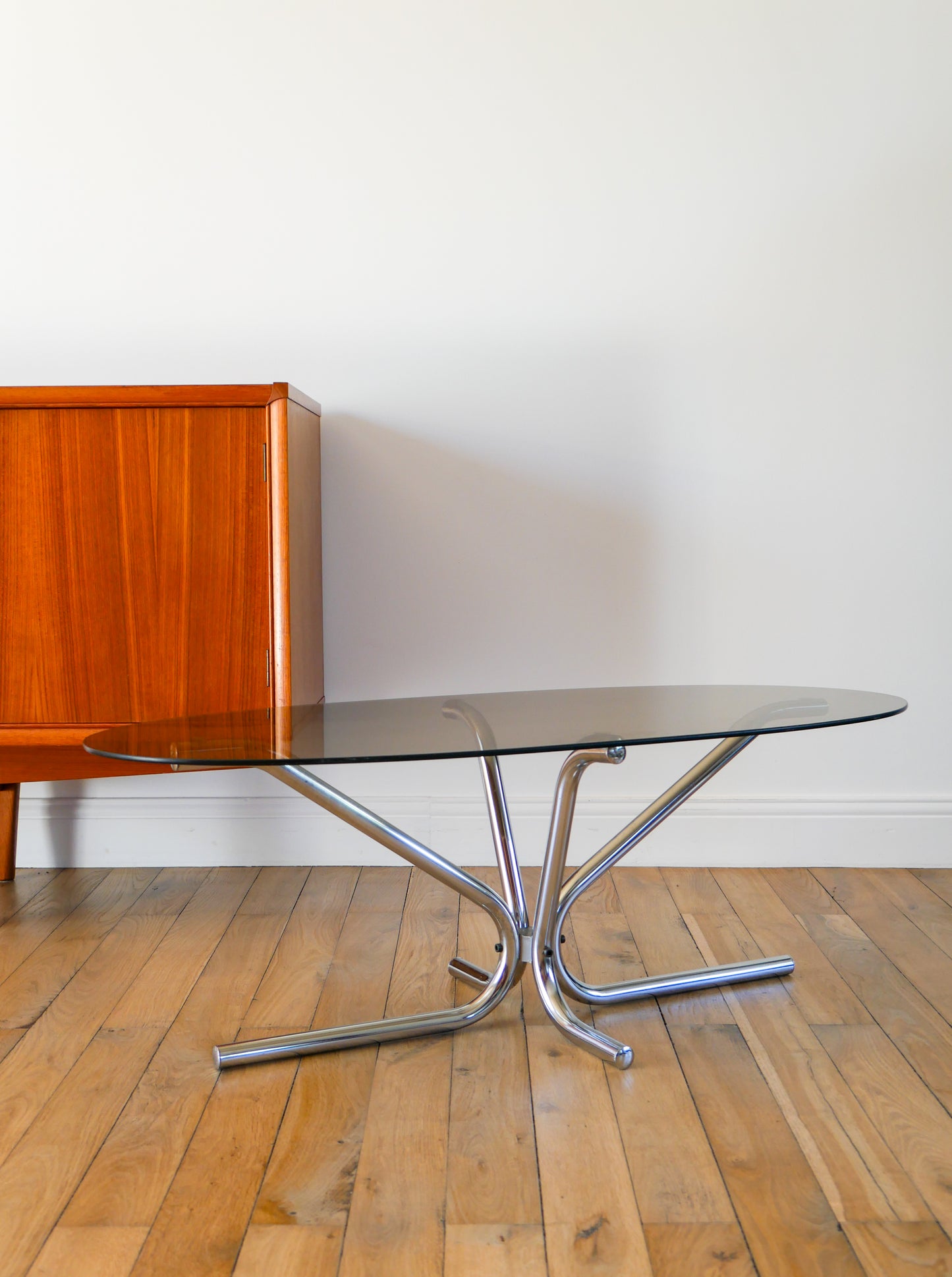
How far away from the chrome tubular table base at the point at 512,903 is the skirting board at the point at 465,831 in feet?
2.65

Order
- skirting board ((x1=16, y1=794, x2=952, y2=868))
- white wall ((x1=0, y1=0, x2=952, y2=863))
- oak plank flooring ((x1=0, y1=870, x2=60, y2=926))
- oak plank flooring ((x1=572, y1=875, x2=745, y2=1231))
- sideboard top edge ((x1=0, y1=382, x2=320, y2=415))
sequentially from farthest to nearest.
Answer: skirting board ((x1=16, y1=794, x2=952, y2=868)) → white wall ((x1=0, y1=0, x2=952, y2=863)) → oak plank flooring ((x1=0, y1=870, x2=60, y2=926)) → sideboard top edge ((x1=0, y1=382, x2=320, y2=415)) → oak plank flooring ((x1=572, y1=875, x2=745, y2=1231))

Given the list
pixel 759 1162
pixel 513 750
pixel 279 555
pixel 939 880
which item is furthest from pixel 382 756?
pixel 939 880

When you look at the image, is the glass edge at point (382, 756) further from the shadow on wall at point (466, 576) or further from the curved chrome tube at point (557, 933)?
the shadow on wall at point (466, 576)

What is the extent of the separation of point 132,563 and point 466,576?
0.80 m

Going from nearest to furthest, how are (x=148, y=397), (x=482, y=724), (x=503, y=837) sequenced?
(x=482, y=724), (x=503, y=837), (x=148, y=397)

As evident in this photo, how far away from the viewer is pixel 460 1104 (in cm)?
154

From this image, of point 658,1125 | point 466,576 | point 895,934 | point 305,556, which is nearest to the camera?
point 658,1125

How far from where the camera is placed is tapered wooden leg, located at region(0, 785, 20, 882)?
2506mm

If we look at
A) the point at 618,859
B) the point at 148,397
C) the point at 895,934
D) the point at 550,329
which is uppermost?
the point at 550,329

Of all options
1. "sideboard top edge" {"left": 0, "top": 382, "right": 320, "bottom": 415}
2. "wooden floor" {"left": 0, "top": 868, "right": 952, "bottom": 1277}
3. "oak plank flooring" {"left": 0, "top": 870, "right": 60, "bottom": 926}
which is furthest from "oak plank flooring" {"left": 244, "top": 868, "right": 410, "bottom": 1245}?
"sideboard top edge" {"left": 0, "top": 382, "right": 320, "bottom": 415}

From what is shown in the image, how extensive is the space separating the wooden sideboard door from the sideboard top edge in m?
0.02

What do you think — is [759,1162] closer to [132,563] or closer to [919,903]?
[919,903]

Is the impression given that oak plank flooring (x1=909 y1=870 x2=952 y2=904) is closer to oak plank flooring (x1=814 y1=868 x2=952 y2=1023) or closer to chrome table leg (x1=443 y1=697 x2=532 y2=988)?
oak plank flooring (x1=814 y1=868 x2=952 y2=1023)

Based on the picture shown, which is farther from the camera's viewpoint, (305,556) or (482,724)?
(305,556)
